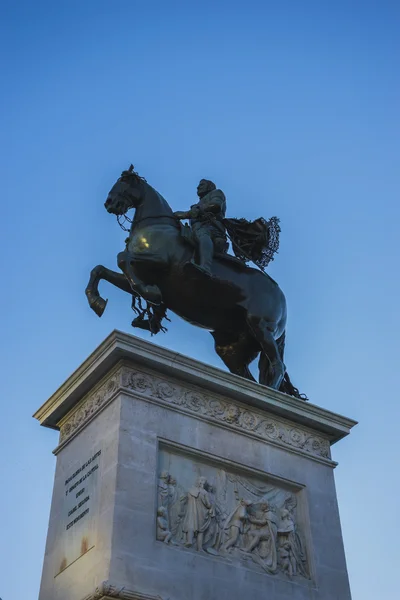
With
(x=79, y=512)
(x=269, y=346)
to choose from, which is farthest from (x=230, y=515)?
(x=269, y=346)

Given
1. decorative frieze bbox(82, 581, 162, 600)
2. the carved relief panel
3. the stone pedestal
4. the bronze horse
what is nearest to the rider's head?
the bronze horse

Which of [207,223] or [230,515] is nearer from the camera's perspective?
[230,515]

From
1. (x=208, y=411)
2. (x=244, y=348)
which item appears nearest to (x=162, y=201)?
(x=244, y=348)

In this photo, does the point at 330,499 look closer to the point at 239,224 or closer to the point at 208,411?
the point at 208,411

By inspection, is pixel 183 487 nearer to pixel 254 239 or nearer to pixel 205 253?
pixel 205 253

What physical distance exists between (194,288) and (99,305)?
1606 mm

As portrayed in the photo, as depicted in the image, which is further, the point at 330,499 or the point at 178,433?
the point at 330,499

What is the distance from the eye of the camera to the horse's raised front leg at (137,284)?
1441cm

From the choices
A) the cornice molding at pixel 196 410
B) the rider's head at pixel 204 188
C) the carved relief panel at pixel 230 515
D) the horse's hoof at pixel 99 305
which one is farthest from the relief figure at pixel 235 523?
the rider's head at pixel 204 188

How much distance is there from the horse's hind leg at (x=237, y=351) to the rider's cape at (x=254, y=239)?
1.52 metres

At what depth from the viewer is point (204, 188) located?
16.9 meters

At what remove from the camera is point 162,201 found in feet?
51.1

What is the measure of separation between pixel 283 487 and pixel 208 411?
167cm

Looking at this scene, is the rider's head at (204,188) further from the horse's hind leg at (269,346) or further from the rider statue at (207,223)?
the horse's hind leg at (269,346)
